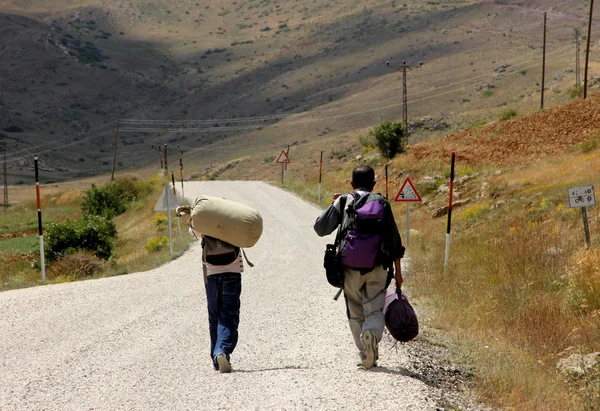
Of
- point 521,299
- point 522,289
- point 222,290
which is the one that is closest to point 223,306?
point 222,290

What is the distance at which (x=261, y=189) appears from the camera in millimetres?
42406

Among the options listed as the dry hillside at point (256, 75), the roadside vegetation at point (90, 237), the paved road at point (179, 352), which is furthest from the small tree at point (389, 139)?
the paved road at point (179, 352)

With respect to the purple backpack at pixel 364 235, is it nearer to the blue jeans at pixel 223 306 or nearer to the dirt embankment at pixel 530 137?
the blue jeans at pixel 223 306

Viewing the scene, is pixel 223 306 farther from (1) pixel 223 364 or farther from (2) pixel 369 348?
(2) pixel 369 348

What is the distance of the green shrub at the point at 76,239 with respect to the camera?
26502 mm

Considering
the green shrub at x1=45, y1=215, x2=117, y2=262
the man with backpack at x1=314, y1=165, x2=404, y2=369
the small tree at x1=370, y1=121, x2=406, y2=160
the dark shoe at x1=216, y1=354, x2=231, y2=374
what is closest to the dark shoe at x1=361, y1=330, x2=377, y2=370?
the man with backpack at x1=314, y1=165, x2=404, y2=369

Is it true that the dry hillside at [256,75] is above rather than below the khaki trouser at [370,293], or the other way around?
above

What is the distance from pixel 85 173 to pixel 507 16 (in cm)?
7683

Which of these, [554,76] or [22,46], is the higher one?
[22,46]

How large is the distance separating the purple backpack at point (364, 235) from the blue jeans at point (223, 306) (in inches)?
54.1

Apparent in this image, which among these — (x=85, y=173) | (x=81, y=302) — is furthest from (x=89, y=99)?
(x=81, y=302)

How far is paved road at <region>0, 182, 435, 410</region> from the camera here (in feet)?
21.7

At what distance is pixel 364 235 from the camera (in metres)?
7.26

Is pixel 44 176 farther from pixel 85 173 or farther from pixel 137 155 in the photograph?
pixel 137 155
